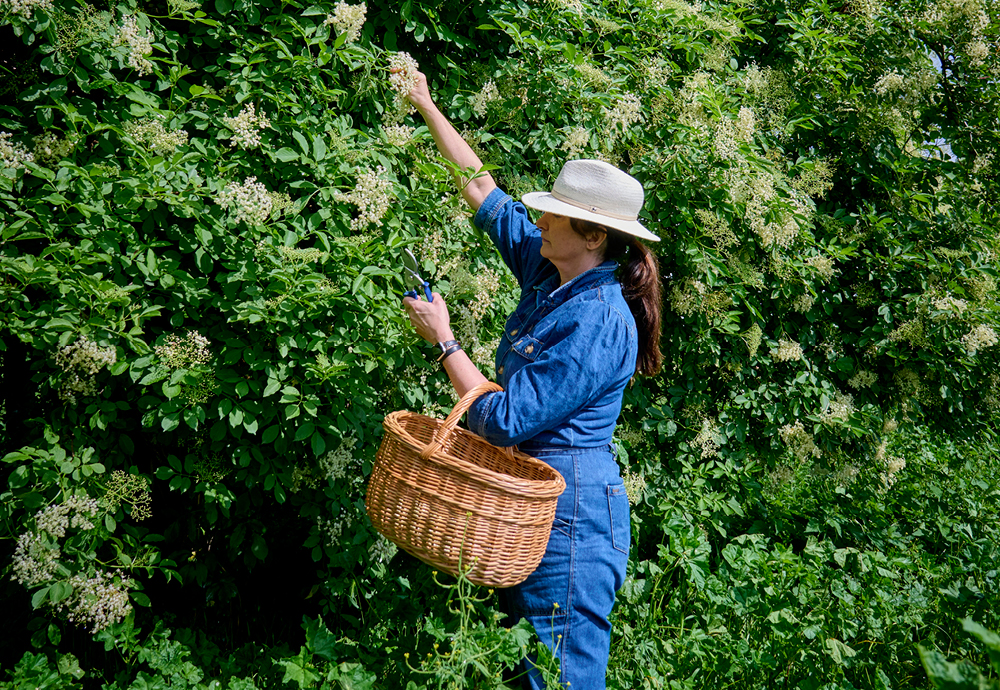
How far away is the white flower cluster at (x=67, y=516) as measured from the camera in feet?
6.93

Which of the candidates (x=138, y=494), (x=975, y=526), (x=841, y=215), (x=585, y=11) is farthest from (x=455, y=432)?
(x=975, y=526)

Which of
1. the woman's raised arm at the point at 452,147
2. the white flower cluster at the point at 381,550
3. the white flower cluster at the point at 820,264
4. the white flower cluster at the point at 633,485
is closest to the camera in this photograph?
the woman's raised arm at the point at 452,147

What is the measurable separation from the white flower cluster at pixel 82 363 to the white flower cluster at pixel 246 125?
0.67 meters

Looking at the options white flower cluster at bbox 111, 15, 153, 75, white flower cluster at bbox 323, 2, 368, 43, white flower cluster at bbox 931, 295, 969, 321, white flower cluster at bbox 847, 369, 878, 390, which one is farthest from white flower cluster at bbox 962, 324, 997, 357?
white flower cluster at bbox 111, 15, 153, 75

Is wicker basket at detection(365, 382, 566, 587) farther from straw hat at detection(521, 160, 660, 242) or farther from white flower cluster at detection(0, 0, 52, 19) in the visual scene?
white flower cluster at detection(0, 0, 52, 19)

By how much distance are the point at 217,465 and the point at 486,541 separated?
3.26 ft

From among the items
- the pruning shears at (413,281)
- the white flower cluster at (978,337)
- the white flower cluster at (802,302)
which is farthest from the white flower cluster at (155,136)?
the white flower cluster at (978,337)

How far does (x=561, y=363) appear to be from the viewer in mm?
1901

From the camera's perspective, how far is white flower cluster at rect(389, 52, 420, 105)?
2414mm

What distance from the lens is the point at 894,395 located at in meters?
3.99

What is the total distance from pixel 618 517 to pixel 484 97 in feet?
5.09

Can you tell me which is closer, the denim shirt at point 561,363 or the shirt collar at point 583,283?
the denim shirt at point 561,363

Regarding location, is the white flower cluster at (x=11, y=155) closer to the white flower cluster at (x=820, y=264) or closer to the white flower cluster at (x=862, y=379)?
the white flower cluster at (x=820, y=264)

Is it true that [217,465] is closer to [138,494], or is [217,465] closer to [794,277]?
[138,494]
